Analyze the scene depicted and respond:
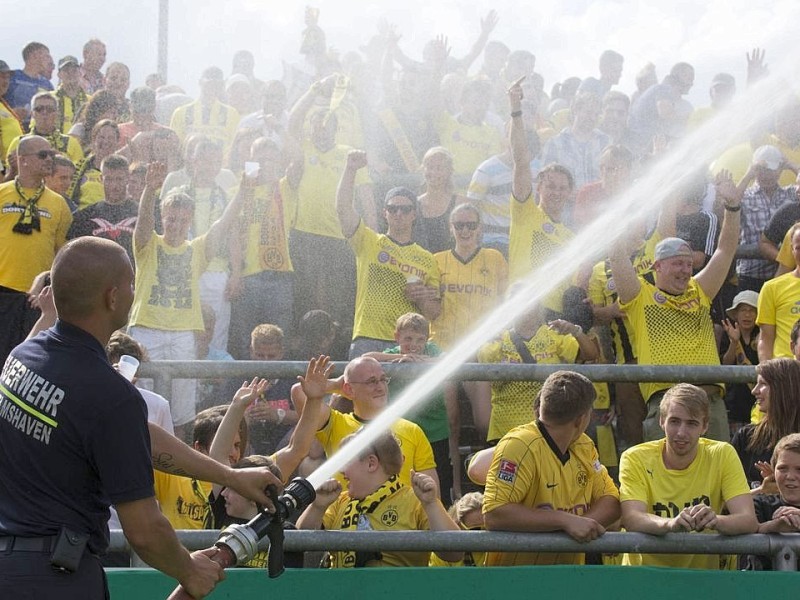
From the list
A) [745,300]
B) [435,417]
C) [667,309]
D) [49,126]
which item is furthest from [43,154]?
[745,300]

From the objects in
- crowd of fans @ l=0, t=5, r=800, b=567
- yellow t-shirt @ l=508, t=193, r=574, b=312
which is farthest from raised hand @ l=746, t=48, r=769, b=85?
yellow t-shirt @ l=508, t=193, r=574, b=312

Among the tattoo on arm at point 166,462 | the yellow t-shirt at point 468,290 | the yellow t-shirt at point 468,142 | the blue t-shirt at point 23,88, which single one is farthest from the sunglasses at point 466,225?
the blue t-shirt at point 23,88

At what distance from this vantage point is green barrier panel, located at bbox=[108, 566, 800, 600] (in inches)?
231

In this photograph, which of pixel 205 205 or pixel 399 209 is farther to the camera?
pixel 205 205

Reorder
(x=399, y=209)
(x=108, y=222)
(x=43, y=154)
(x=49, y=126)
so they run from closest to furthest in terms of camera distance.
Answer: (x=399, y=209)
(x=108, y=222)
(x=43, y=154)
(x=49, y=126)

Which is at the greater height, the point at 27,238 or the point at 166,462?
the point at 27,238

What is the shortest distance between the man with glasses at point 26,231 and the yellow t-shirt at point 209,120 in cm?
200

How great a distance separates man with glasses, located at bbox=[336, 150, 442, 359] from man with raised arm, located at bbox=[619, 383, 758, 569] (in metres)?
2.68

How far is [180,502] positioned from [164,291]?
8.95 ft

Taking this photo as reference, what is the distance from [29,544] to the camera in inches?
166

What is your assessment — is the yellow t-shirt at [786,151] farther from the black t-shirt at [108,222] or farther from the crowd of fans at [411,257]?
the black t-shirt at [108,222]

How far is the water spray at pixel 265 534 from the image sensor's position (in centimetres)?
436

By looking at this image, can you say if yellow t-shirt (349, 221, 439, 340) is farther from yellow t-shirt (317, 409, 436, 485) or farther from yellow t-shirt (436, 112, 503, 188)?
yellow t-shirt (436, 112, 503, 188)

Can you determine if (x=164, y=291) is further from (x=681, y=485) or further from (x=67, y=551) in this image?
(x=67, y=551)
